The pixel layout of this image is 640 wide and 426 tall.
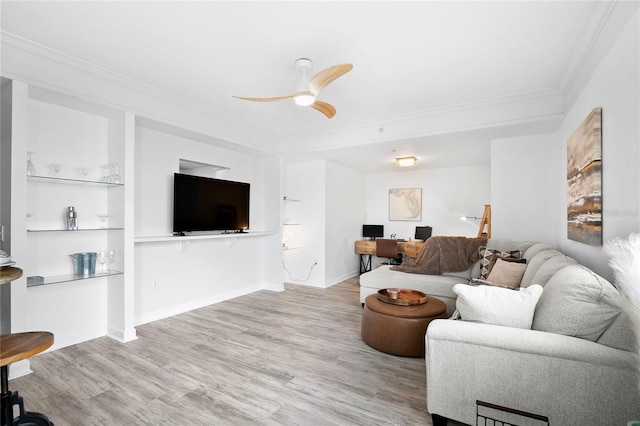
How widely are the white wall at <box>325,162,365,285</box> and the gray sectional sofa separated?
387 centimetres

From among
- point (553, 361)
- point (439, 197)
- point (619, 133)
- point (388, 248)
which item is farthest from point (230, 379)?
point (439, 197)

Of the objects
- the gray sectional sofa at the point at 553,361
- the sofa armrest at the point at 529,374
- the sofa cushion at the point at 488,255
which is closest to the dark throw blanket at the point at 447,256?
the sofa cushion at the point at 488,255

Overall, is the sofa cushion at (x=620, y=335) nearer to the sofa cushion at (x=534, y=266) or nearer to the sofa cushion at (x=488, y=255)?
the sofa cushion at (x=534, y=266)

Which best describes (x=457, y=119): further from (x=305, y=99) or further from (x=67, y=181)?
(x=67, y=181)

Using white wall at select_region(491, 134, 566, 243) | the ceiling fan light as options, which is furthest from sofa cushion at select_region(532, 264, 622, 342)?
white wall at select_region(491, 134, 566, 243)

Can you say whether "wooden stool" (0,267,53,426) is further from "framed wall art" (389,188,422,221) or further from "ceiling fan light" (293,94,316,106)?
"framed wall art" (389,188,422,221)

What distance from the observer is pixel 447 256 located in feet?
13.3

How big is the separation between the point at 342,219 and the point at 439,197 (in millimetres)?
2128

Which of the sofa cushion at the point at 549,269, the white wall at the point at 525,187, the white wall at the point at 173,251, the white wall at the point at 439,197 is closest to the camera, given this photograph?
the sofa cushion at the point at 549,269

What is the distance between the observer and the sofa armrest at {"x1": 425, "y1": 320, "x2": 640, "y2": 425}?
1.41m

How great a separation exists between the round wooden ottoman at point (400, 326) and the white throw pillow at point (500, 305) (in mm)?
931

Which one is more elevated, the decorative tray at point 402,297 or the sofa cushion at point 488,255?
the sofa cushion at point 488,255

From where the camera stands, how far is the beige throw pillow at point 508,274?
9.41 feet

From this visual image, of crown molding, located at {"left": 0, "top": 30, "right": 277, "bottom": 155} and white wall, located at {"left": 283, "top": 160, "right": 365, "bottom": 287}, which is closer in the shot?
crown molding, located at {"left": 0, "top": 30, "right": 277, "bottom": 155}
